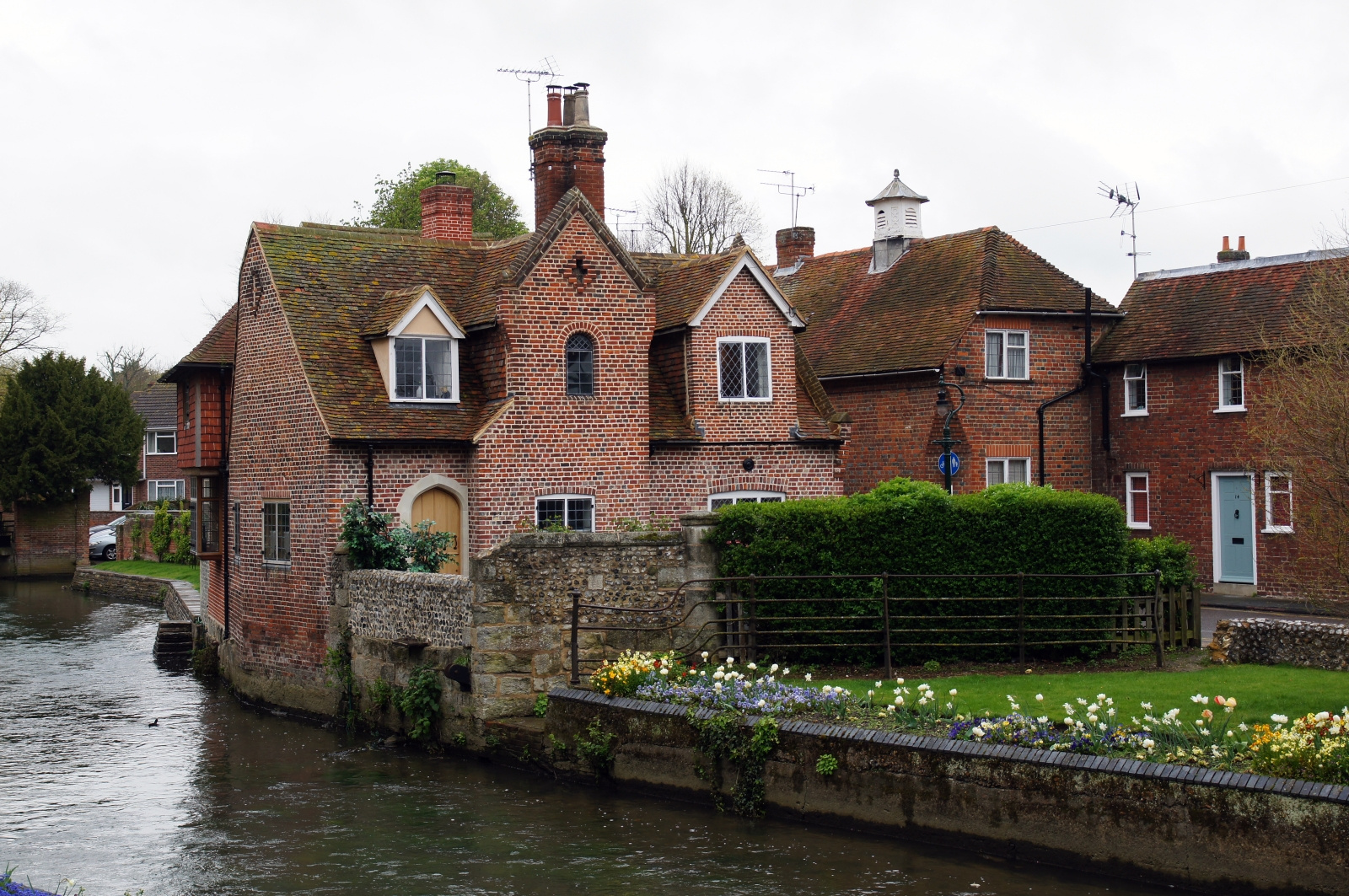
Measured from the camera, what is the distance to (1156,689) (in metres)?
16.6

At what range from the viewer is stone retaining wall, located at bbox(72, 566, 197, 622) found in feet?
121

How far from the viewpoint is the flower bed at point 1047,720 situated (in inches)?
461

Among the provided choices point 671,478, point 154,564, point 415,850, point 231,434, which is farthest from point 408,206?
point 415,850

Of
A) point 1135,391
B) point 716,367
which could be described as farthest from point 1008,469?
point 716,367

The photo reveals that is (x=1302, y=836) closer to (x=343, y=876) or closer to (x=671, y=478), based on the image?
(x=343, y=876)

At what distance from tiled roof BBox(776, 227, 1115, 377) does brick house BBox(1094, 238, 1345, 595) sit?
186 centimetres

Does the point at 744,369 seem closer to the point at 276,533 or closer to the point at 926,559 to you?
the point at 926,559

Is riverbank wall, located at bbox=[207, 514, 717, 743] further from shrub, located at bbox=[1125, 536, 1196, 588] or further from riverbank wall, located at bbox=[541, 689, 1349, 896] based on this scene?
shrub, located at bbox=[1125, 536, 1196, 588]

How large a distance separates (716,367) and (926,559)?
7.51 meters

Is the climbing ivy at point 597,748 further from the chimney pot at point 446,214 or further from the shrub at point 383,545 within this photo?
the chimney pot at point 446,214

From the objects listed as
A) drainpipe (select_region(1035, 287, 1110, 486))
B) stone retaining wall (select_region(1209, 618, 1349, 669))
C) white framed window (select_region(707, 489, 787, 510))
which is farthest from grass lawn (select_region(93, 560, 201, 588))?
stone retaining wall (select_region(1209, 618, 1349, 669))

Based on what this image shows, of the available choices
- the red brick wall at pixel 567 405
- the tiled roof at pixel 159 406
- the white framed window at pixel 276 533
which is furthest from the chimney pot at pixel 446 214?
the tiled roof at pixel 159 406

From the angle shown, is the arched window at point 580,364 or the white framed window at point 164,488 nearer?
the arched window at point 580,364

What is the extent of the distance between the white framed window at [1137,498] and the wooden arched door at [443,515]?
1803 cm
